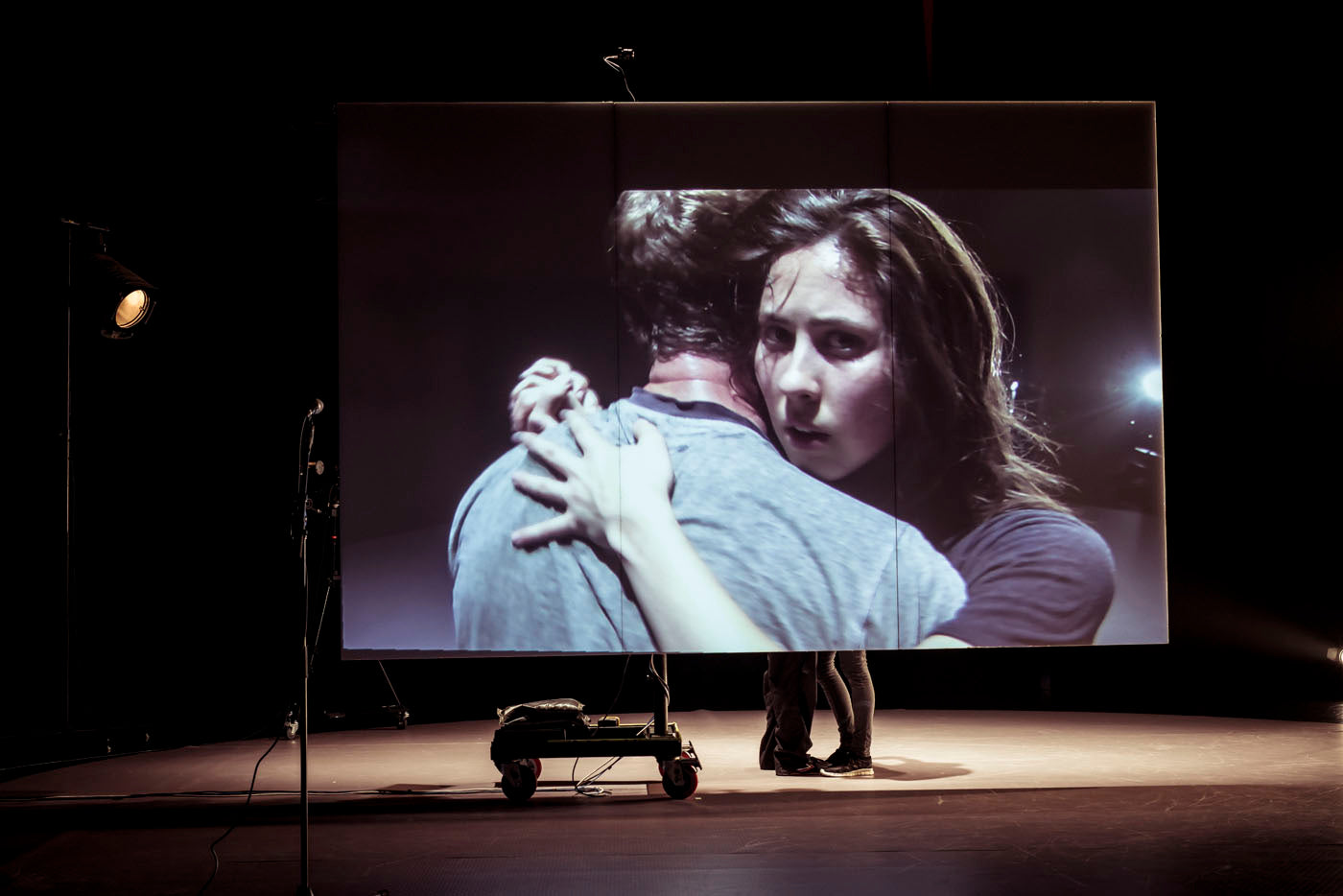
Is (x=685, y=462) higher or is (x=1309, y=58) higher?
(x=1309, y=58)

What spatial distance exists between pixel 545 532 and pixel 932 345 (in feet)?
6.71

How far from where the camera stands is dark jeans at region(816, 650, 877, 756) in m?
5.66

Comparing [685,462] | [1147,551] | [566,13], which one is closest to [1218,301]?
[1147,551]

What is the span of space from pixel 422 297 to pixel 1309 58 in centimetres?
527

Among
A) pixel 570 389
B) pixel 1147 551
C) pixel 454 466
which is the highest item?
pixel 570 389

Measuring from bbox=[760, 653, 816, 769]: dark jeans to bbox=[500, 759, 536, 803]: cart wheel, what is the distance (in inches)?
49.1

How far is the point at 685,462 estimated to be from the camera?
558 cm

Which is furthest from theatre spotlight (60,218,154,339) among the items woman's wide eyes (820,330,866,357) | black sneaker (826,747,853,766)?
black sneaker (826,747,853,766)

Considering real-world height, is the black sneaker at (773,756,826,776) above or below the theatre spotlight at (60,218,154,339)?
below

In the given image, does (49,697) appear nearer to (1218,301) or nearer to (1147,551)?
(1147,551)

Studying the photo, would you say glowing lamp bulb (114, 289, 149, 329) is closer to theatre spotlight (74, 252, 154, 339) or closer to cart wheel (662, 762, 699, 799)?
theatre spotlight (74, 252, 154, 339)

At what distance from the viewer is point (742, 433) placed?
18.4ft

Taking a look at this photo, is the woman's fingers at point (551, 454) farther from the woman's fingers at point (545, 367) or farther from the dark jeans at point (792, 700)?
the dark jeans at point (792, 700)

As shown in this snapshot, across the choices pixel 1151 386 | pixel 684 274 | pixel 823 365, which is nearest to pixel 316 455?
pixel 684 274
